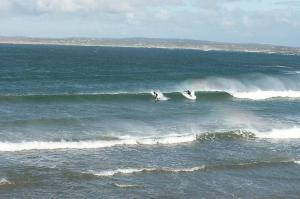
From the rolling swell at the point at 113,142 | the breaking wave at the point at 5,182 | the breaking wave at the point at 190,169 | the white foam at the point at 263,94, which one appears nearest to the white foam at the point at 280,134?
the rolling swell at the point at 113,142

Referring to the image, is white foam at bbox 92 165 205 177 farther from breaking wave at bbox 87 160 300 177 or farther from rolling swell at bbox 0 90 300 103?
rolling swell at bbox 0 90 300 103

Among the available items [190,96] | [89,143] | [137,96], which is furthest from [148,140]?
[190,96]

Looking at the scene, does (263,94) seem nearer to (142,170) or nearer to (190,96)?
(190,96)

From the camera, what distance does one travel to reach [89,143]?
27.0 m

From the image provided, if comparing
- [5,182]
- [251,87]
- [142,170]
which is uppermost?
[5,182]

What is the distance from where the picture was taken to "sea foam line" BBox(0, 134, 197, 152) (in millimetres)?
25625

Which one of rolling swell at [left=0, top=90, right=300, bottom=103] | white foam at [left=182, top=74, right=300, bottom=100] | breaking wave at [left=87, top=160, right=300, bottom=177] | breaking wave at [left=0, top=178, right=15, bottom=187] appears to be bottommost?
white foam at [left=182, top=74, right=300, bottom=100]

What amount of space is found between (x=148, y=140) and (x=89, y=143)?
3.21 metres

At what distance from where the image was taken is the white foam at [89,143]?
1010 inches

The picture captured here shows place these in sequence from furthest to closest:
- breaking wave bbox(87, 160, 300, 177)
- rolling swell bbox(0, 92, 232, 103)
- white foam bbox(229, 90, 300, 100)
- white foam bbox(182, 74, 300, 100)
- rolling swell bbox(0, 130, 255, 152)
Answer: white foam bbox(182, 74, 300, 100)
white foam bbox(229, 90, 300, 100)
rolling swell bbox(0, 92, 232, 103)
rolling swell bbox(0, 130, 255, 152)
breaking wave bbox(87, 160, 300, 177)

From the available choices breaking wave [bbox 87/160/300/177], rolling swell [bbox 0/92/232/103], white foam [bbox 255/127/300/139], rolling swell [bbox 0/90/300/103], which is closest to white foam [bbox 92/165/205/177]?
breaking wave [bbox 87/160/300/177]

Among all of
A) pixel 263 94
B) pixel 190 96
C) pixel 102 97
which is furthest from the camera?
pixel 263 94

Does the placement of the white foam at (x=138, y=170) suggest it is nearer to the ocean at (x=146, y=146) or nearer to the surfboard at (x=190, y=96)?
the ocean at (x=146, y=146)

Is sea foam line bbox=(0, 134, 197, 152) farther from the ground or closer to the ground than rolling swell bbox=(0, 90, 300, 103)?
farther from the ground
